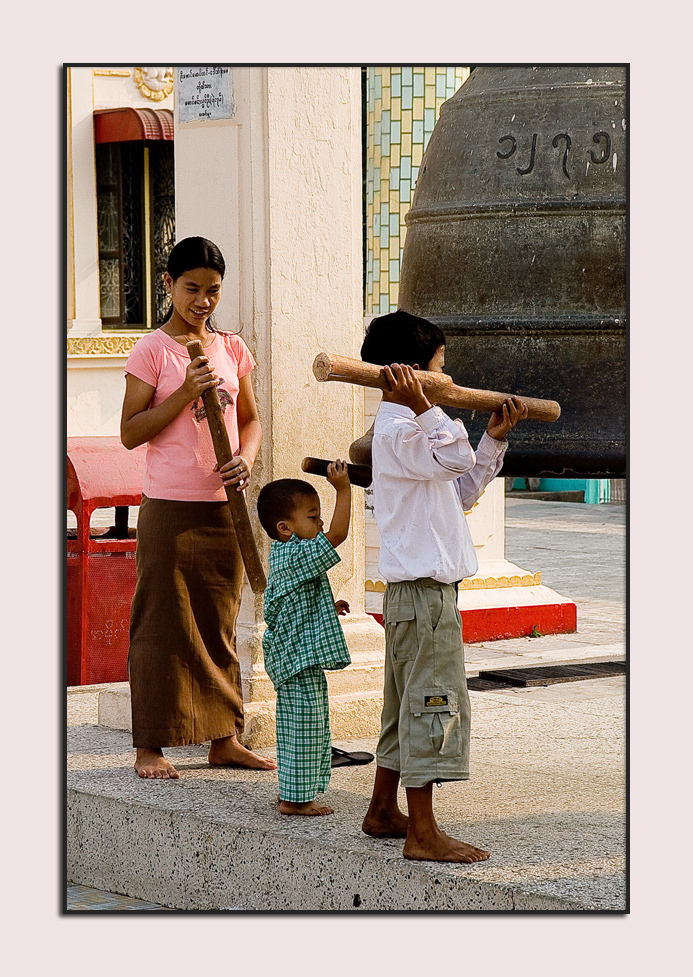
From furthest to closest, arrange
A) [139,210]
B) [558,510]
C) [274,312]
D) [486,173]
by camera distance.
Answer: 1. [558,510]
2. [139,210]
3. [274,312]
4. [486,173]

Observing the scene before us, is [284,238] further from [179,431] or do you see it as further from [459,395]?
[459,395]

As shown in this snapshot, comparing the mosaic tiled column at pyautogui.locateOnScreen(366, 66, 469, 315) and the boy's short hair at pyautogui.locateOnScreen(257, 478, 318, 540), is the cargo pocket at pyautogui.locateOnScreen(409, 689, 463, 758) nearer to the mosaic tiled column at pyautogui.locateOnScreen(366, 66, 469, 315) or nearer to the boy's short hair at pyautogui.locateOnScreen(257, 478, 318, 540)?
the boy's short hair at pyautogui.locateOnScreen(257, 478, 318, 540)

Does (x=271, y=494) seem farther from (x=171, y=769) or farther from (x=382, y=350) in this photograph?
(x=171, y=769)

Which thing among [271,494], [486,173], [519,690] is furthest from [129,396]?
[519,690]

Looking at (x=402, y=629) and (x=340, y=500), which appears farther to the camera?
(x=340, y=500)

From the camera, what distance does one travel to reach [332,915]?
133 inches

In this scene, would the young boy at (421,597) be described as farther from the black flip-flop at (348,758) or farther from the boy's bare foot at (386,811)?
the black flip-flop at (348,758)

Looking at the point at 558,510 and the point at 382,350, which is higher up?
the point at 382,350

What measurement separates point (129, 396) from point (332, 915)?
1420mm

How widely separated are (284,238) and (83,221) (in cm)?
823

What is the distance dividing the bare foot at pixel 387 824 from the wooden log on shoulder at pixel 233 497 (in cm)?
63

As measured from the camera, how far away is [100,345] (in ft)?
39.8

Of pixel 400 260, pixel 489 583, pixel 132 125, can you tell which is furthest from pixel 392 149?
pixel 132 125

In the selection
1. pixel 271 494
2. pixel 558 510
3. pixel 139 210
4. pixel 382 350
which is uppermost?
pixel 139 210
